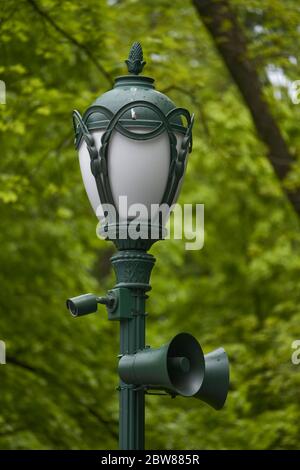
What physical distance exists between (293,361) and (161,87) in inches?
120

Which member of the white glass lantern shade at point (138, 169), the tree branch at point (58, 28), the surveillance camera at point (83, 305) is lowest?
the surveillance camera at point (83, 305)

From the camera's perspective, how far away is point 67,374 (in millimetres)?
13391

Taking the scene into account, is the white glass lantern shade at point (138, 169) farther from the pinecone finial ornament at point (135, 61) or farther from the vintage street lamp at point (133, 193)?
the pinecone finial ornament at point (135, 61)

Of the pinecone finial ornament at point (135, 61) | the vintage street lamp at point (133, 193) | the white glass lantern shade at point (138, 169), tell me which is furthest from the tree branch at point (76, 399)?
the white glass lantern shade at point (138, 169)

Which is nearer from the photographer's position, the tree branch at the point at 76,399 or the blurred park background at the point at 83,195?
the blurred park background at the point at 83,195

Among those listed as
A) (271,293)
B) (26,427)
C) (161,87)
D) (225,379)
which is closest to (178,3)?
(161,87)

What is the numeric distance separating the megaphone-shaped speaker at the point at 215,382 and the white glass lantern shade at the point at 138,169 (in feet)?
2.45

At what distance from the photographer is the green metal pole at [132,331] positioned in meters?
5.17

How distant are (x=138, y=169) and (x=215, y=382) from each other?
103 cm

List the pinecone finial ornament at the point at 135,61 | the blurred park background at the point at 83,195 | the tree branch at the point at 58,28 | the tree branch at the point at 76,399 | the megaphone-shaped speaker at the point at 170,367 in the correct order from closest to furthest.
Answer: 1. the megaphone-shaped speaker at the point at 170,367
2. the pinecone finial ornament at the point at 135,61
3. the tree branch at the point at 58,28
4. the blurred park background at the point at 83,195
5. the tree branch at the point at 76,399

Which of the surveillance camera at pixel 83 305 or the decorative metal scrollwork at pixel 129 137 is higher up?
the decorative metal scrollwork at pixel 129 137

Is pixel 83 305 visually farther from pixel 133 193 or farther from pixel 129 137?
pixel 129 137

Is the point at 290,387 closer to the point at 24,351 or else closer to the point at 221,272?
the point at 24,351

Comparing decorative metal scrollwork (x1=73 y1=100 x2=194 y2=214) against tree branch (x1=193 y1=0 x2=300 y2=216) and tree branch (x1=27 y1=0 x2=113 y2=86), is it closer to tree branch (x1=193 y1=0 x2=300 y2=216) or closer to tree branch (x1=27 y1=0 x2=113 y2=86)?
tree branch (x1=27 y1=0 x2=113 y2=86)
